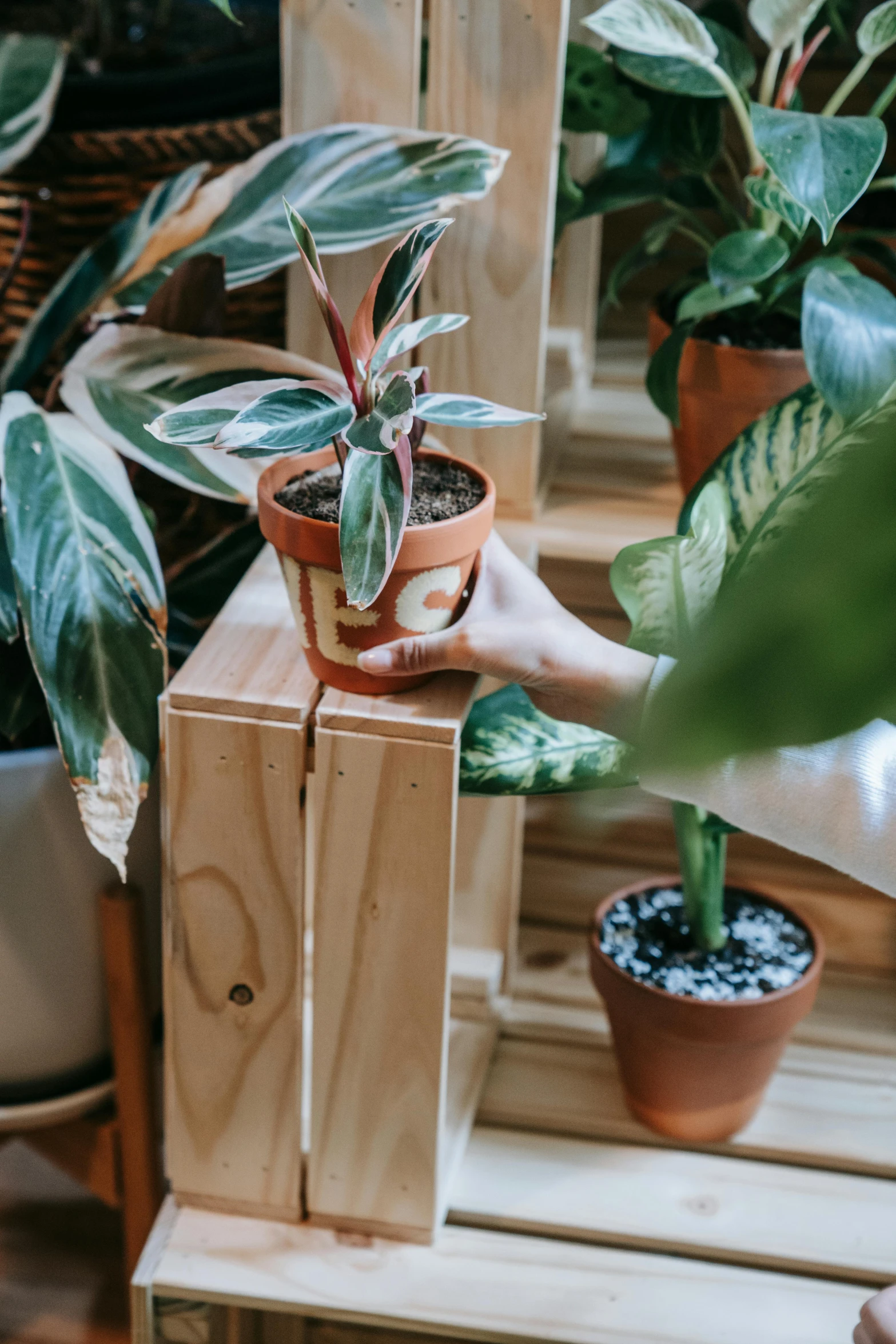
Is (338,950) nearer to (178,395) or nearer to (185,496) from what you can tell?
(178,395)

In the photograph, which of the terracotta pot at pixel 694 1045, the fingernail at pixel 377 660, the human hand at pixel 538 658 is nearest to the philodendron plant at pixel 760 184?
the human hand at pixel 538 658

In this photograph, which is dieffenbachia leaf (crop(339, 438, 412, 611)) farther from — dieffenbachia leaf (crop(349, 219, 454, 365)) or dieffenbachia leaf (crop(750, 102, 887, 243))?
dieffenbachia leaf (crop(750, 102, 887, 243))

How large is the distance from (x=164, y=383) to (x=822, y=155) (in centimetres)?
49

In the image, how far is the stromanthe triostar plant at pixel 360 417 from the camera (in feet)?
2.39

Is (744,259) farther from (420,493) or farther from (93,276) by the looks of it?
(93,276)

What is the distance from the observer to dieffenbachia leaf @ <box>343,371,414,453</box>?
0.73 metres

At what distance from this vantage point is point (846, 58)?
141 cm

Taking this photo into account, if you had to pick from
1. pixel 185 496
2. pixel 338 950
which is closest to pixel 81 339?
pixel 185 496

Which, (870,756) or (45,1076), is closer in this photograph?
(870,756)

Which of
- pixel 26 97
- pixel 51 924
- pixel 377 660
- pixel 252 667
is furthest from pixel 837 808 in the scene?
pixel 26 97

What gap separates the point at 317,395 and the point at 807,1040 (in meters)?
0.84

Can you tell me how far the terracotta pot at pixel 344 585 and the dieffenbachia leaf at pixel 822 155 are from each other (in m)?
0.27

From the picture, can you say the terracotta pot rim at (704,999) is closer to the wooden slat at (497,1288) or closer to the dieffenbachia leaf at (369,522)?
the wooden slat at (497,1288)

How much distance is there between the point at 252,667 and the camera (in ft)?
2.94
